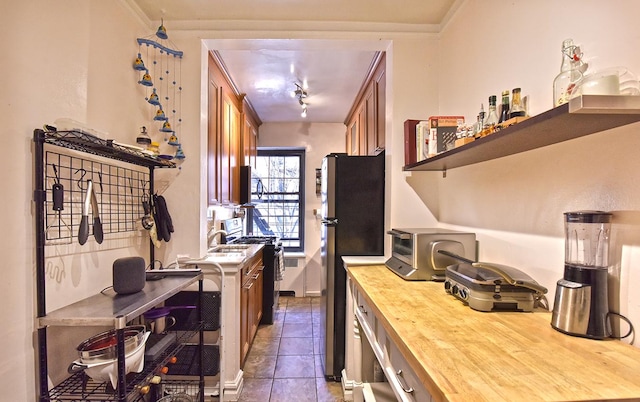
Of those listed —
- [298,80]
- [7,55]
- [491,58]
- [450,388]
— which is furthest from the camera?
[298,80]

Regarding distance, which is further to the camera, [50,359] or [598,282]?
[50,359]

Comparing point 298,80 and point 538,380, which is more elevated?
point 298,80

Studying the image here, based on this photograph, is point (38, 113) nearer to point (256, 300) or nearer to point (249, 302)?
point (249, 302)

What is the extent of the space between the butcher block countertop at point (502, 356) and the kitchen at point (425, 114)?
9.3 inches

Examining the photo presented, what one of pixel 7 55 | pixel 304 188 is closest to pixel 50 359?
pixel 7 55

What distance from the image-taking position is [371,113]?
2.98m

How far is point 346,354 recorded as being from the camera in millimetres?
2207

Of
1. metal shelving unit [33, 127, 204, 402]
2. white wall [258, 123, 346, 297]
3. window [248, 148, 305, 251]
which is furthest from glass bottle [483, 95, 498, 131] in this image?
window [248, 148, 305, 251]

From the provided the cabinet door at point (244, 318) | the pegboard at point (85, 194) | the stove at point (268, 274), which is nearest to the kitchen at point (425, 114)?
the pegboard at point (85, 194)

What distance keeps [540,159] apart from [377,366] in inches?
60.3

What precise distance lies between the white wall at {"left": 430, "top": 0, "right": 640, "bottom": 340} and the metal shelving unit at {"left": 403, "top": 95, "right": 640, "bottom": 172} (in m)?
0.06

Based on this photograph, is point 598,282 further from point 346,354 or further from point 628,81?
point 346,354

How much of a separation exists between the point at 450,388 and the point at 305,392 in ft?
6.18

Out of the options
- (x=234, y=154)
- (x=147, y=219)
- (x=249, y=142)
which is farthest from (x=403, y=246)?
(x=249, y=142)
